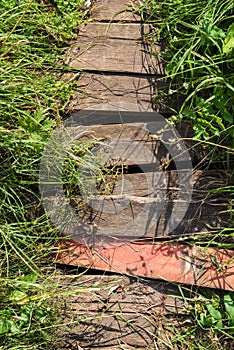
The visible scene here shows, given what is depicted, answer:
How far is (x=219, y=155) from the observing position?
2818 millimetres

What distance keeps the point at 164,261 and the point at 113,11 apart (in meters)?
1.37

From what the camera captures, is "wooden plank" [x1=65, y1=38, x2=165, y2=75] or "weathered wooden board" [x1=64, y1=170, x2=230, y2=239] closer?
"weathered wooden board" [x1=64, y1=170, x2=230, y2=239]

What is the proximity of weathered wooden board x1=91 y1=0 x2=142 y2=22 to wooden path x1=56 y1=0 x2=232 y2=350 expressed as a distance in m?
0.11

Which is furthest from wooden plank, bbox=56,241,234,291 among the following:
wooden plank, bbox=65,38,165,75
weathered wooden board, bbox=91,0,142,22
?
weathered wooden board, bbox=91,0,142,22

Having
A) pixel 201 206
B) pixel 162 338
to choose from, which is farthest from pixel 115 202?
pixel 162 338

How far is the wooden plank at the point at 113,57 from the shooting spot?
2.94 metres

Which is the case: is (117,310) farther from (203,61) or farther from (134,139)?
(203,61)

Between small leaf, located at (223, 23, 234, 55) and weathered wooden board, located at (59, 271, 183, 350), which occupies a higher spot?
small leaf, located at (223, 23, 234, 55)

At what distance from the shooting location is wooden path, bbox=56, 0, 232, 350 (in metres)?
2.80

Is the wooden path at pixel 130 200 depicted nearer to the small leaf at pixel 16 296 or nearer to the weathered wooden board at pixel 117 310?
the weathered wooden board at pixel 117 310

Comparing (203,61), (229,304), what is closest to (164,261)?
(229,304)

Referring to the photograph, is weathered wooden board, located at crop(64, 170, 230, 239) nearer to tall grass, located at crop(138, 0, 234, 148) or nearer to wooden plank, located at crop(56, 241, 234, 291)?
wooden plank, located at crop(56, 241, 234, 291)

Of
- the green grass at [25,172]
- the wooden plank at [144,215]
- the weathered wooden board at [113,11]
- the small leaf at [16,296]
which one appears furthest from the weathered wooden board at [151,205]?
the weathered wooden board at [113,11]

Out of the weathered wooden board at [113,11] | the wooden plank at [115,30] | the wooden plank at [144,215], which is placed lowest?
the wooden plank at [144,215]
